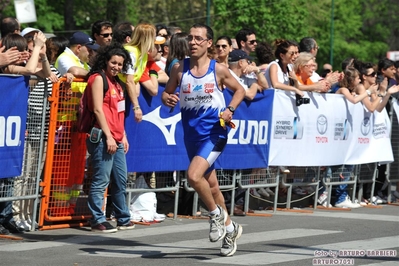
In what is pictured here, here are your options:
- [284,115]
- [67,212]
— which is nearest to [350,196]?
[284,115]

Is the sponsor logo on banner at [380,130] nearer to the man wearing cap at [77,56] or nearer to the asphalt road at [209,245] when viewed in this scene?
the asphalt road at [209,245]

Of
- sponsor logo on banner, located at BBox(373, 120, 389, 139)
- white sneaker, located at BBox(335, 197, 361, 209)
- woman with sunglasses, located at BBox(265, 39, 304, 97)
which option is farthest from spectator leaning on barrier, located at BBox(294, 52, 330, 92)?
white sneaker, located at BBox(335, 197, 361, 209)

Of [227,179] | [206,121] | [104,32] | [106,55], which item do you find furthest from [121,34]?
[206,121]

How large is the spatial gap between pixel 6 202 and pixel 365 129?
692cm

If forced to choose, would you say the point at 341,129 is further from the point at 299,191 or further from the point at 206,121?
the point at 206,121

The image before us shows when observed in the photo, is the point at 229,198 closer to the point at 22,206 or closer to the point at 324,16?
the point at 22,206

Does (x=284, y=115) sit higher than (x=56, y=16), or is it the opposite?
(x=56, y=16)

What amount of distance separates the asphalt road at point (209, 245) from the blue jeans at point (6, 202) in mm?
298

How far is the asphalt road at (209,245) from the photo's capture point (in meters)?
8.72

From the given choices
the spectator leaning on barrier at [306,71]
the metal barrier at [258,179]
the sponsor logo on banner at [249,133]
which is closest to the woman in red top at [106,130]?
the sponsor logo on banner at [249,133]

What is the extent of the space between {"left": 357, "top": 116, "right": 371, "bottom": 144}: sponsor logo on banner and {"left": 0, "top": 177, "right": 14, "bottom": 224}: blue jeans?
6652 mm

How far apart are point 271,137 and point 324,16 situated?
39.4 meters

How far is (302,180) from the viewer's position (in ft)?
46.9

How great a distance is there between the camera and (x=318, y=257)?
894 cm
